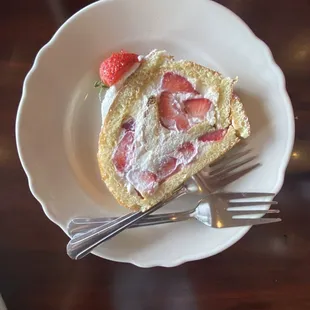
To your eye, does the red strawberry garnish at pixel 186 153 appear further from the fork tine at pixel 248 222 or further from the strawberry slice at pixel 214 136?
the fork tine at pixel 248 222

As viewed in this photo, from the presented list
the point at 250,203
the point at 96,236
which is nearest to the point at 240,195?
the point at 250,203

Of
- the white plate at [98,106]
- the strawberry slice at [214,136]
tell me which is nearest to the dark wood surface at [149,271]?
the white plate at [98,106]

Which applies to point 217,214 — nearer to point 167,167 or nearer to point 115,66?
point 167,167

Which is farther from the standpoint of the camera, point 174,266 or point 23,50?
point 23,50

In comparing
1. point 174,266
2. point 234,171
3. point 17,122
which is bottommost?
point 174,266

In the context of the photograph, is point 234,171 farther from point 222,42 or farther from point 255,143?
point 222,42

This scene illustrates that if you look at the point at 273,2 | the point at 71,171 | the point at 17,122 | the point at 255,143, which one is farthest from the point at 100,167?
the point at 273,2
